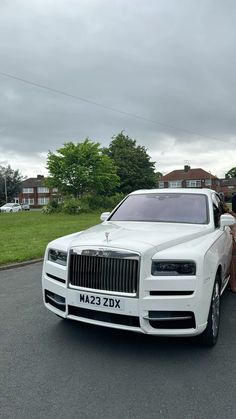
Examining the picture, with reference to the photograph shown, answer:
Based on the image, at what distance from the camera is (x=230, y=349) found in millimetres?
3820

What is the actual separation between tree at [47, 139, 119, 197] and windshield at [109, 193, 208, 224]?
25752 millimetres

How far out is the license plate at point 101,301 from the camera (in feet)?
11.4

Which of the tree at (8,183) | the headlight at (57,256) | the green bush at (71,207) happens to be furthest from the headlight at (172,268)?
the tree at (8,183)

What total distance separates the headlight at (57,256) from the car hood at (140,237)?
0.07 meters

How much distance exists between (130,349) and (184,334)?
0.69m

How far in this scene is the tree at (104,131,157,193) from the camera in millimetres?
51125

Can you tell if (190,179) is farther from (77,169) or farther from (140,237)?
(140,237)

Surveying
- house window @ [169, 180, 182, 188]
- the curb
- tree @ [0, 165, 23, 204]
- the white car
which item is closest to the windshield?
the white car

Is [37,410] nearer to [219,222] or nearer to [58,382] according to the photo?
[58,382]

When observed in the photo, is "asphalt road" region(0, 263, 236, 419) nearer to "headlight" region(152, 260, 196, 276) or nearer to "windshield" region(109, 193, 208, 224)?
"headlight" region(152, 260, 196, 276)

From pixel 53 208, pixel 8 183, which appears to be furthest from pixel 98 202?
pixel 8 183

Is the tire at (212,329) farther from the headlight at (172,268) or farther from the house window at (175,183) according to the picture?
the house window at (175,183)

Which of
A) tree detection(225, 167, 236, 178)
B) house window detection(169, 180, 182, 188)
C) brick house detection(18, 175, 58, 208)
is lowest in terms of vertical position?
brick house detection(18, 175, 58, 208)

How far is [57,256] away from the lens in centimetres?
408
